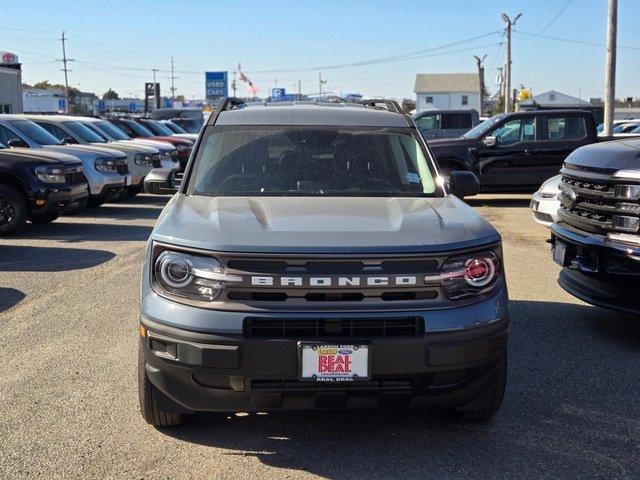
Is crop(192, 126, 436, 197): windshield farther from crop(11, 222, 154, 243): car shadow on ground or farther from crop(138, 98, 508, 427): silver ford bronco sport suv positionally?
crop(11, 222, 154, 243): car shadow on ground

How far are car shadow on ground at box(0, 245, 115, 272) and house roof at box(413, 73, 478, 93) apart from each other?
87.9 metres

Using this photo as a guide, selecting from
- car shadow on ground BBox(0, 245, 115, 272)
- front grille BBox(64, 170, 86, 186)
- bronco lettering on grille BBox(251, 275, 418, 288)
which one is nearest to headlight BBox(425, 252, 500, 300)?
bronco lettering on grille BBox(251, 275, 418, 288)

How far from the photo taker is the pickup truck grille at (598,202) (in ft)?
17.3

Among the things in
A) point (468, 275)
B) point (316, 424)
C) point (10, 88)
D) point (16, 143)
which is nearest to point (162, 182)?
point (316, 424)

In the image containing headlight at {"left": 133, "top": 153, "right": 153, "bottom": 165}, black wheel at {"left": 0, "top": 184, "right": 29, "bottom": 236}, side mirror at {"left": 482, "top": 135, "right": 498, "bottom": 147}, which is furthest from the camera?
headlight at {"left": 133, "top": 153, "right": 153, "bottom": 165}

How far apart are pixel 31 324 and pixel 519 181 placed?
37.0 feet

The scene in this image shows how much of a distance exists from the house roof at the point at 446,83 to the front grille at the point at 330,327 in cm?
9323

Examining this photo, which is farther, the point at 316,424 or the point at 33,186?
the point at 33,186

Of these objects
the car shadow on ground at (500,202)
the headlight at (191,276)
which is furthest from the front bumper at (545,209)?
the headlight at (191,276)

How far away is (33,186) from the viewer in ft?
35.6

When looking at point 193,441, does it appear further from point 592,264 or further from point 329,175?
point 592,264

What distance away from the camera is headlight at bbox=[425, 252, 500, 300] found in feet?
11.6

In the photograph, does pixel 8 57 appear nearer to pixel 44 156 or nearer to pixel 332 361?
pixel 44 156

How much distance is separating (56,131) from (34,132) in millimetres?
1785
